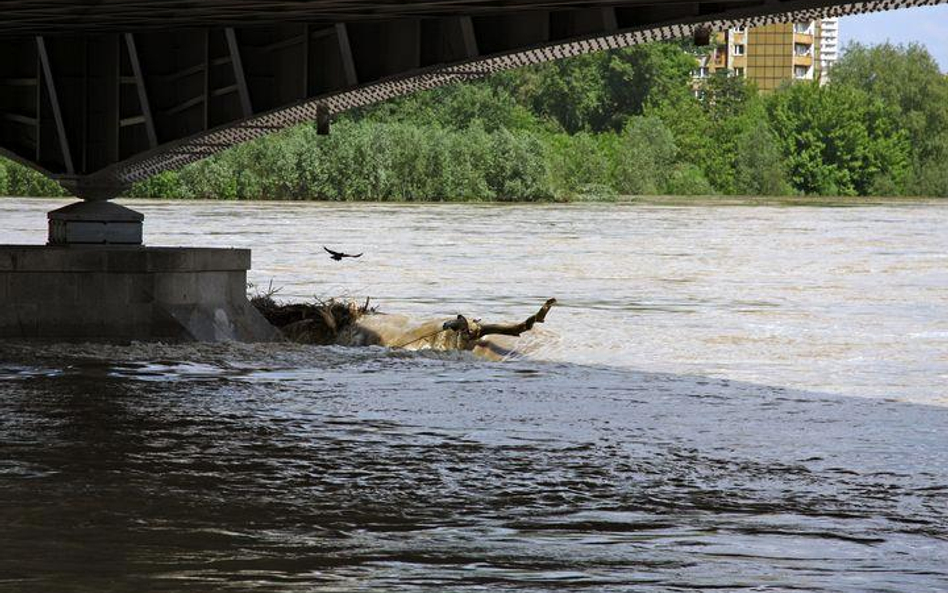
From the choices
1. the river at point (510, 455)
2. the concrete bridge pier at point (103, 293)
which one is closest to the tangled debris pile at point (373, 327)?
the river at point (510, 455)

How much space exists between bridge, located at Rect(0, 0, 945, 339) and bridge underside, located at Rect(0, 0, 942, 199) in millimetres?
27

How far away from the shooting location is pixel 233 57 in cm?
2592

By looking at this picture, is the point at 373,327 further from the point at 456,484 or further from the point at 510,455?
the point at 456,484

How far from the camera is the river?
1192 centimetres

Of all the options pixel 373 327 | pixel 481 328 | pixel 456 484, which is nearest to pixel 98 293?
pixel 373 327

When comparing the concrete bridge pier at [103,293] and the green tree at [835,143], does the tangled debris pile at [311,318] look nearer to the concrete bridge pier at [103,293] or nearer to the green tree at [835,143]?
the concrete bridge pier at [103,293]

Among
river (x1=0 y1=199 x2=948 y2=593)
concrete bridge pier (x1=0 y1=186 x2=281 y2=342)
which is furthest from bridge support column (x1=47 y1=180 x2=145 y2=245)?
river (x1=0 y1=199 x2=948 y2=593)

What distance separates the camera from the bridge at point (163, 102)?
78.8ft

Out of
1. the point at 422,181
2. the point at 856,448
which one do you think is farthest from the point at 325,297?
the point at 422,181

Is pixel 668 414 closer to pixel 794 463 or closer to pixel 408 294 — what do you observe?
pixel 794 463

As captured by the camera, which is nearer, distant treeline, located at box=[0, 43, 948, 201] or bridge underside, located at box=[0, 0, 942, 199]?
bridge underside, located at box=[0, 0, 942, 199]

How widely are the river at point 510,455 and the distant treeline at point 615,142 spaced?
5408cm

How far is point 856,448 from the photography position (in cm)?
1809

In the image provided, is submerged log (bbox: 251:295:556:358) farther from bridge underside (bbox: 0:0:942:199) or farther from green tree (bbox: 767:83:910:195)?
green tree (bbox: 767:83:910:195)
